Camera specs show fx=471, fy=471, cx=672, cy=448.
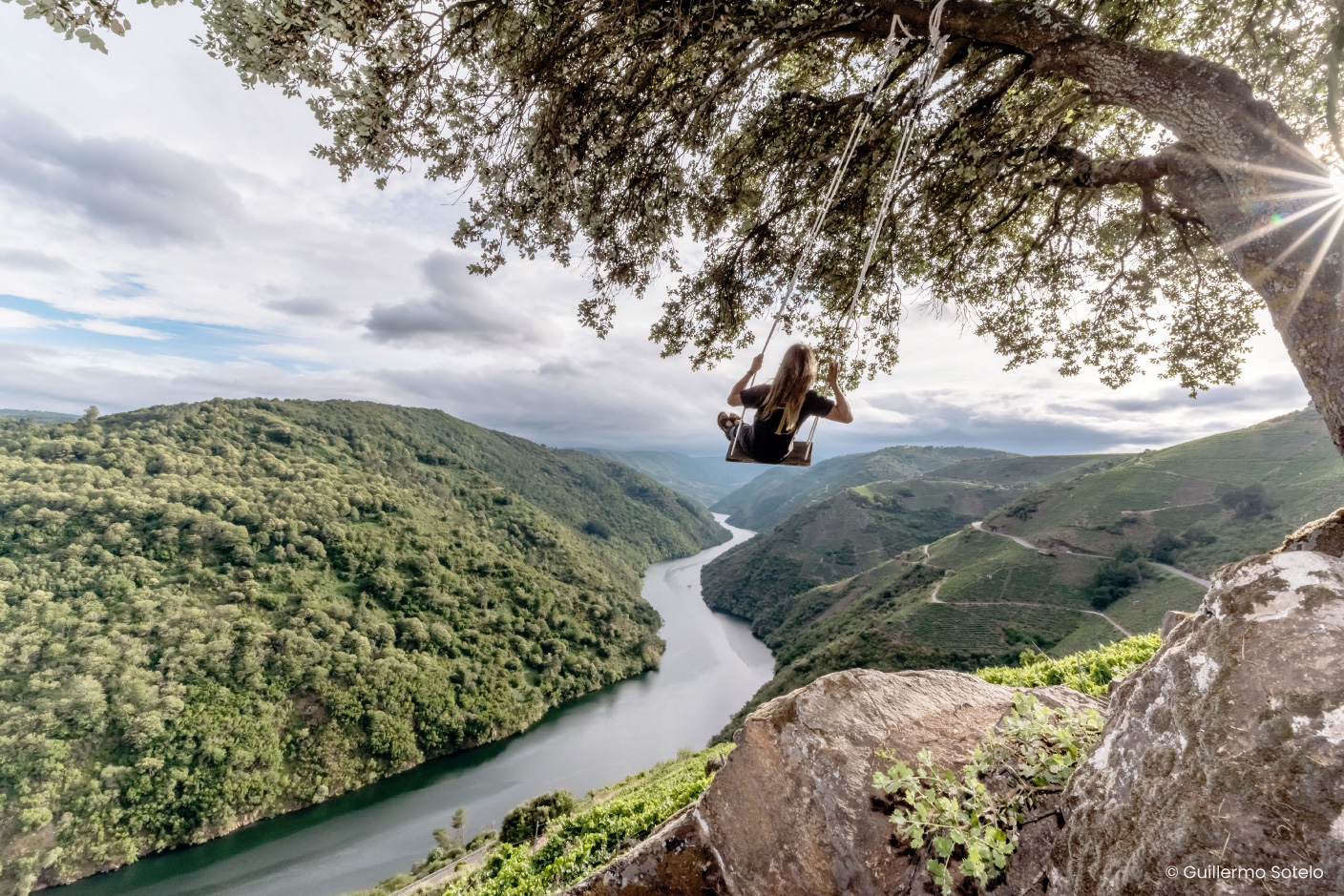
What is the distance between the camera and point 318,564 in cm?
5619

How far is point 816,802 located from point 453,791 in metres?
48.6

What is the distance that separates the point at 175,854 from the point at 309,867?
12352mm

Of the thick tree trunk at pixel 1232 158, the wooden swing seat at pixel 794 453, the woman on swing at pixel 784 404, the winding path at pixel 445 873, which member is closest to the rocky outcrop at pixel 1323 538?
the thick tree trunk at pixel 1232 158

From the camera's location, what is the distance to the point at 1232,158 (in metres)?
2.72

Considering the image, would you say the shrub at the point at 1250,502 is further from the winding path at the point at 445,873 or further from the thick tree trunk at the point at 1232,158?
the winding path at the point at 445,873

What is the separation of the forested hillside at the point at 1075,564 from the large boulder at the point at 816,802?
3128cm

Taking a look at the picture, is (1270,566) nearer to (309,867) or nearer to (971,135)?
(971,135)

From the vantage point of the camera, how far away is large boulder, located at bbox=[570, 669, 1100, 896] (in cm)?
290

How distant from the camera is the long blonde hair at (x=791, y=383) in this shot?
3740 millimetres

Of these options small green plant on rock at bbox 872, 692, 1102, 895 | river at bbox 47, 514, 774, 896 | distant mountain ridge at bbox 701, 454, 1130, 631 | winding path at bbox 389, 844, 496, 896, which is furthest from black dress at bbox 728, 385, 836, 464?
distant mountain ridge at bbox 701, 454, 1130, 631

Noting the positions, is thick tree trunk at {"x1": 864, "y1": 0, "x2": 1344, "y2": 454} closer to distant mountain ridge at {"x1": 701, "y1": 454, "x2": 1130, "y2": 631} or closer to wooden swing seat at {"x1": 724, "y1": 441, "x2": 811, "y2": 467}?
wooden swing seat at {"x1": 724, "y1": 441, "x2": 811, "y2": 467}

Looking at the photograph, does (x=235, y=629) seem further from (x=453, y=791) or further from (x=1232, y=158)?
(x=1232, y=158)

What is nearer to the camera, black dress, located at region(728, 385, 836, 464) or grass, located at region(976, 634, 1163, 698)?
black dress, located at region(728, 385, 836, 464)

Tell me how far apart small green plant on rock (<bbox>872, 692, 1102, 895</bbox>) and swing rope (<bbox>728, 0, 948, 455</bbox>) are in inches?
98.1
